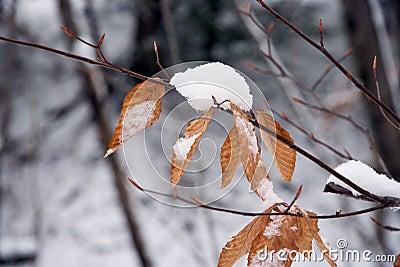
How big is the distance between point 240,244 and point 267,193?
0.20 ft

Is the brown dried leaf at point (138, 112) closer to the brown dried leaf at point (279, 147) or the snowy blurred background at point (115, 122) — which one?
the brown dried leaf at point (279, 147)

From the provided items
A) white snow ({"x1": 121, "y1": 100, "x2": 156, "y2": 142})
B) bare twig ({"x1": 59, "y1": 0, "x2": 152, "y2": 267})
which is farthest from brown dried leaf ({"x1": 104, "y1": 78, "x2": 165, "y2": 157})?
bare twig ({"x1": 59, "y1": 0, "x2": 152, "y2": 267})

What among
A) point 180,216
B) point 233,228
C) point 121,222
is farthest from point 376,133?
→ point 121,222

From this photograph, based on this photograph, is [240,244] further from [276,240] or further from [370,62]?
[370,62]

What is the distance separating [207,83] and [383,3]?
4818mm

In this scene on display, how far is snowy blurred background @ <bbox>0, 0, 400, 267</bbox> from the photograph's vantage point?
2.47 meters

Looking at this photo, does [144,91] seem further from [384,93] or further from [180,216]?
[180,216]

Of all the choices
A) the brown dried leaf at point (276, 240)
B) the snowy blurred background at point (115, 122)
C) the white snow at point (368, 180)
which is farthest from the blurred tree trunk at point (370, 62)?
the brown dried leaf at point (276, 240)

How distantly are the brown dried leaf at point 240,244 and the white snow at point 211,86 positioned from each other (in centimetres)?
12

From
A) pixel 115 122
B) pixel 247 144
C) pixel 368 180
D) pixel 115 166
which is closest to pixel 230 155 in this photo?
pixel 247 144

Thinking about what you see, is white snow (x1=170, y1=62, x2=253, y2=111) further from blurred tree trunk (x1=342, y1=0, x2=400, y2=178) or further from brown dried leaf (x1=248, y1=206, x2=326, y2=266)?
blurred tree trunk (x1=342, y1=0, x2=400, y2=178)

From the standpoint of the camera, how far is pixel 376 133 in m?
2.28

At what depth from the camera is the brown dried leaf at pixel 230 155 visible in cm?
50

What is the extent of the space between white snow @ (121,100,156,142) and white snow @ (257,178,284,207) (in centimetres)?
14
